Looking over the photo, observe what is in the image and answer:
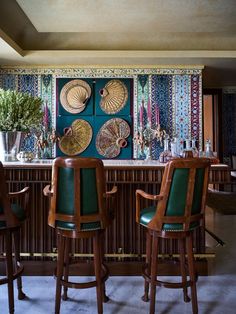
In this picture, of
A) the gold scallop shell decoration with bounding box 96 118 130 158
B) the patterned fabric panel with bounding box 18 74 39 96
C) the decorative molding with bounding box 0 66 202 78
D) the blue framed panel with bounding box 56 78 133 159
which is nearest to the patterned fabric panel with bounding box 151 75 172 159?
the decorative molding with bounding box 0 66 202 78

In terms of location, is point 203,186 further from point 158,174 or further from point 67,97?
point 67,97

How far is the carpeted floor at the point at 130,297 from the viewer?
84.7 inches

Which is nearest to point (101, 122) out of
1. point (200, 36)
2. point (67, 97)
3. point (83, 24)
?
point (67, 97)

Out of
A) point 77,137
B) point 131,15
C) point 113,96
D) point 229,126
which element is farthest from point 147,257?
point 229,126

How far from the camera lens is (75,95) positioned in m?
5.30

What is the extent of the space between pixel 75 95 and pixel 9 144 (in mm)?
2743

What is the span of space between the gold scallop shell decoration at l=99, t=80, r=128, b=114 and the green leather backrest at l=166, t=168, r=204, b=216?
3.55 metres

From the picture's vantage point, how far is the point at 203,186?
6.62 ft

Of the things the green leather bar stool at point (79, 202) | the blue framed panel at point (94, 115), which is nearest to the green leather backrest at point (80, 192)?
the green leather bar stool at point (79, 202)

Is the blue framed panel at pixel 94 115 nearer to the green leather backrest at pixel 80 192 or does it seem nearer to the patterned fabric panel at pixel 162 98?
the patterned fabric panel at pixel 162 98

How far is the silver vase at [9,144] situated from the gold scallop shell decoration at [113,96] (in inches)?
107

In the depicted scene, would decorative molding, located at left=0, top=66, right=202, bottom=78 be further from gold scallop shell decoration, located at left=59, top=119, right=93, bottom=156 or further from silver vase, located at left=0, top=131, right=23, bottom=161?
silver vase, located at left=0, top=131, right=23, bottom=161

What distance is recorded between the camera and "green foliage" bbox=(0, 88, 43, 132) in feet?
8.84

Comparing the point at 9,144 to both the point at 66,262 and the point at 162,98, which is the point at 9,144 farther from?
the point at 162,98
